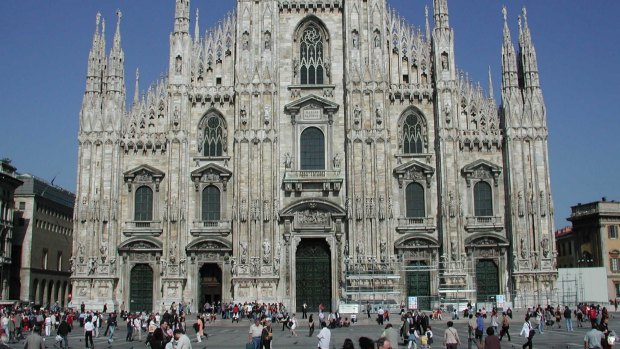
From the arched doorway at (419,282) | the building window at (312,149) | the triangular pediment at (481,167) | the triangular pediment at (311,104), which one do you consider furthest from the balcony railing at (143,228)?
the triangular pediment at (481,167)

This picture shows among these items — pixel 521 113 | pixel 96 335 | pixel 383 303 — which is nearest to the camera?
pixel 96 335

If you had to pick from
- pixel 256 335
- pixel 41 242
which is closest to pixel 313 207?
pixel 256 335

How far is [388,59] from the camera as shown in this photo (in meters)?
54.8

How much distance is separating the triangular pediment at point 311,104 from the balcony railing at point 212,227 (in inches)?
356

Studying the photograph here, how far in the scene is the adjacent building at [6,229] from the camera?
66438 millimetres

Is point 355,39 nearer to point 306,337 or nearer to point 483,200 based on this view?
point 483,200

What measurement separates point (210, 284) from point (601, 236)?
149 ft

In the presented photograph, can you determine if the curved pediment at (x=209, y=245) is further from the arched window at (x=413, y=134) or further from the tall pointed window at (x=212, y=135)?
the arched window at (x=413, y=134)

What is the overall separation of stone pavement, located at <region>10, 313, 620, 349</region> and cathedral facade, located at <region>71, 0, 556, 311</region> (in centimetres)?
507

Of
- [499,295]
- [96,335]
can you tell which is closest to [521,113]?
[499,295]

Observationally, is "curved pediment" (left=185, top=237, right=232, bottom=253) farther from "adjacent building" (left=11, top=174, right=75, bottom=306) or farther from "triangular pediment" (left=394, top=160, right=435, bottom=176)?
"adjacent building" (left=11, top=174, right=75, bottom=306)

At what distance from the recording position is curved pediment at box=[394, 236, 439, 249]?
170 feet

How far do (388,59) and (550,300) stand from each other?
19.8 m

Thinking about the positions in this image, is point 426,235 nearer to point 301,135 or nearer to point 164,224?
point 301,135
